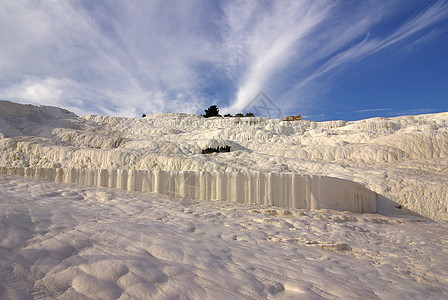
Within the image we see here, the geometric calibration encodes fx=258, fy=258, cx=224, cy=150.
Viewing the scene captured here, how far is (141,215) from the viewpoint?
202 inches

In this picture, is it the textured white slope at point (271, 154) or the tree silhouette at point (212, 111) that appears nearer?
the textured white slope at point (271, 154)

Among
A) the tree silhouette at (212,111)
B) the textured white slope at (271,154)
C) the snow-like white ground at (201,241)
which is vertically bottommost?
the snow-like white ground at (201,241)

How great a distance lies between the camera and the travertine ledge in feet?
25.4

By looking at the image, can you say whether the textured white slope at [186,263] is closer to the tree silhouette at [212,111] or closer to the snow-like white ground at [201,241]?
the snow-like white ground at [201,241]

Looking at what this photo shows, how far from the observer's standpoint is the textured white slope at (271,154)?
35.3 ft


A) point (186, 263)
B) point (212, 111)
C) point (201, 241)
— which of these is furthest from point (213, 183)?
point (212, 111)

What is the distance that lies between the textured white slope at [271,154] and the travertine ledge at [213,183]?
7.73 feet

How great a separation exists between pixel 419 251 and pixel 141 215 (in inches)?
220

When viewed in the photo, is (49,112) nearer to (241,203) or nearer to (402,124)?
(241,203)

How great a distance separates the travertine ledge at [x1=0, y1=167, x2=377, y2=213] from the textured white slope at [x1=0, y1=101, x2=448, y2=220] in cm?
236

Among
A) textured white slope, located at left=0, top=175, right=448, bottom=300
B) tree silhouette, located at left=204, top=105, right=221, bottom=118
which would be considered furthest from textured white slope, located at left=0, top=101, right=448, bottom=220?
tree silhouette, located at left=204, top=105, right=221, bottom=118

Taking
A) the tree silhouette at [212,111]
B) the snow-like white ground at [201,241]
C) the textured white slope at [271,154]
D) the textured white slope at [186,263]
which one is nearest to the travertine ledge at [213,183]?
the snow-like white ground at [201,241]

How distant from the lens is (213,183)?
800 cm

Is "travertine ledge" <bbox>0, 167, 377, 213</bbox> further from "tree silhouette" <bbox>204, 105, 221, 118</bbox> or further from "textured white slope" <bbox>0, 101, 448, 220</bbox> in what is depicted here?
"tree silhouette" <bbox>204, 105, 221, 118</bbox>
